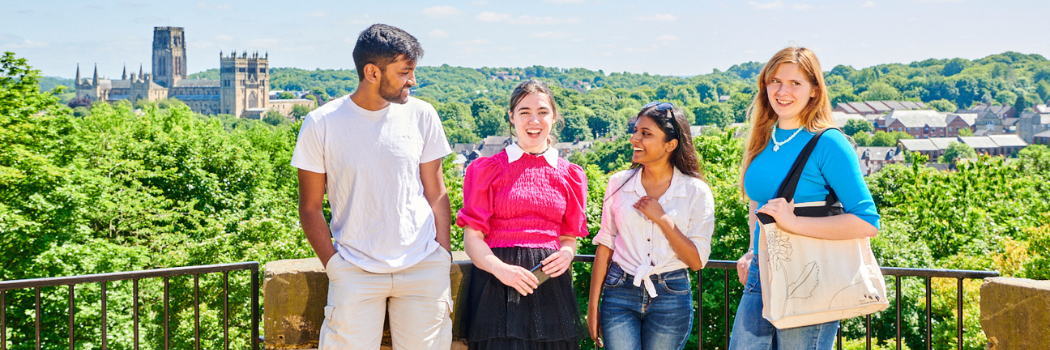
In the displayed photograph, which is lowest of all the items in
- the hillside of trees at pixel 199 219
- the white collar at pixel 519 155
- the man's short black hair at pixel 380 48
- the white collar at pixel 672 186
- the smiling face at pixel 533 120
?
the hillside of trees at pixel 199 219

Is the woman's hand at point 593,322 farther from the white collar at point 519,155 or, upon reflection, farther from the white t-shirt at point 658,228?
the white collar at point 519,155

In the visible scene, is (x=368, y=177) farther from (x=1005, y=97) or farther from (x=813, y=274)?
(x=1005, y=97)

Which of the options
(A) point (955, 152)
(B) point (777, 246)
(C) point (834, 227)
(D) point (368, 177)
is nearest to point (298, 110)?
(A) point (955, 152)

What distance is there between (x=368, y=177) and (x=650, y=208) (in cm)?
115

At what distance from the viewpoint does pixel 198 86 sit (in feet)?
502

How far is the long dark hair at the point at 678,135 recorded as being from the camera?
3.16 m

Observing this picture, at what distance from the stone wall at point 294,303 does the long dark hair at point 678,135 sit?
1.06 metres

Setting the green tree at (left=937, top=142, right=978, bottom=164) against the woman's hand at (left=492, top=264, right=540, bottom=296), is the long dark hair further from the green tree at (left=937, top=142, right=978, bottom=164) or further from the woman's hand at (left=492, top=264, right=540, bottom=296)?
the green tree at (left=937, top=142, right=978, bottom=164)

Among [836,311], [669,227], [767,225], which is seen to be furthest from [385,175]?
[836,311]

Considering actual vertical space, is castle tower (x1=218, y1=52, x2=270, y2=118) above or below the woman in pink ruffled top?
above

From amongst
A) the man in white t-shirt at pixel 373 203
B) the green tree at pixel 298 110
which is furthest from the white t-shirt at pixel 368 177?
the green tree at pixel 298 110

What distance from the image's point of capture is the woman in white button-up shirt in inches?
120

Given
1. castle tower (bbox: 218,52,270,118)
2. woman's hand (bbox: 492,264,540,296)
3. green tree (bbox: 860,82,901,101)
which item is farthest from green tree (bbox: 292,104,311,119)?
woman's hand (bbox: 492,264,540,296)

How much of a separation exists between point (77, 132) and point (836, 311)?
1174 inches
